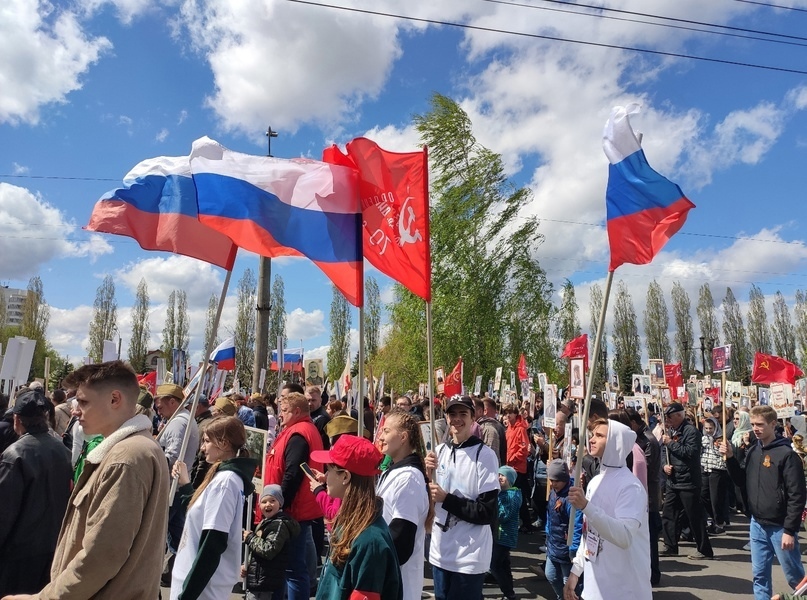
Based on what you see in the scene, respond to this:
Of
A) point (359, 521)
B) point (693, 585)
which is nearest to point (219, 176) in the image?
point (359, 521)

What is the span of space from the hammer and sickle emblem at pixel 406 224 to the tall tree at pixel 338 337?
2345 inches

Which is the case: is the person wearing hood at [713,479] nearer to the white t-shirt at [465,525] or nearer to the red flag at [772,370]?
the red flag at [772,370]

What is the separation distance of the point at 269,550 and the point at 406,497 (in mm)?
1318

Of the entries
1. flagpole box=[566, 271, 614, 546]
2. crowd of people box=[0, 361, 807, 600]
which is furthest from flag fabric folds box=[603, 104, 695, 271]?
crowd of people box=[0, 361, 807, 600]

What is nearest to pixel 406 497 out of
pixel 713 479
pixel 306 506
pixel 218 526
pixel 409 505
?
pixel 409 505

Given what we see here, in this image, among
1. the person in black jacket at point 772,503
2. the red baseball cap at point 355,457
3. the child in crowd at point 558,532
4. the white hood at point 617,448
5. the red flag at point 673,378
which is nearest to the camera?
the red baseball cap at point 355,457

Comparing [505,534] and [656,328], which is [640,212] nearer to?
[505,534]

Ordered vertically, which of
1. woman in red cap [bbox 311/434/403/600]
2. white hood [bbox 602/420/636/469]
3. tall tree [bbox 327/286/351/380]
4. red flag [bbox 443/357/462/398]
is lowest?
woman in red cap [bbox 311/434/403/600]

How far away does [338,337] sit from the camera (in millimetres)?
70188

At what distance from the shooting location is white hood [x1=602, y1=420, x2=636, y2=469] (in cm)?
411

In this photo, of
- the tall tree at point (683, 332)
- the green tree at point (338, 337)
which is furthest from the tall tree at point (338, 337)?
the tall tree at point (683, 332)

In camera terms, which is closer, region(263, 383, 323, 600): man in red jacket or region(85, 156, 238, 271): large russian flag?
region(263, 383, 323, 600): man in red jacket

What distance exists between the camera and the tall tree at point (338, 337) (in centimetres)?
6556

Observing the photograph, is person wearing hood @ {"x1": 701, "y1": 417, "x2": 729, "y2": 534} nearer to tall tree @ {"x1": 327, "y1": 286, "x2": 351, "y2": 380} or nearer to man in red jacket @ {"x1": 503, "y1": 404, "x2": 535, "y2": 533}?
man in red jacket @ {"x1": 503, "y1": 404, "x2": 535, "y2": 533}
